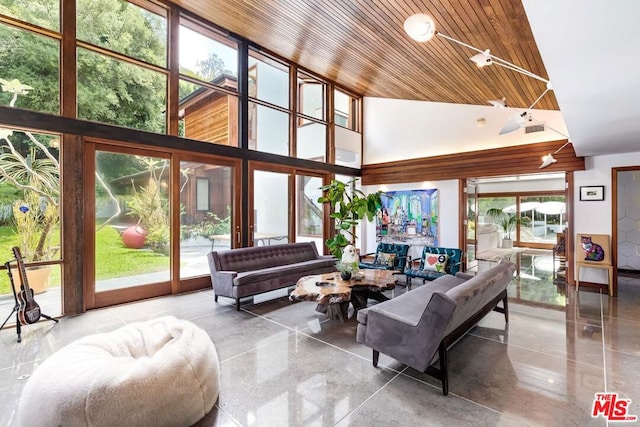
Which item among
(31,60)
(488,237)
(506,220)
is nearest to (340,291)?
(31,60)

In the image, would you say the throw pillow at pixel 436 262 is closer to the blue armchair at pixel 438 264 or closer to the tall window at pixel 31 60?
the blue armchair at pixel 438 264

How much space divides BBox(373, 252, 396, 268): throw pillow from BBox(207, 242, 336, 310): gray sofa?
3.21ft

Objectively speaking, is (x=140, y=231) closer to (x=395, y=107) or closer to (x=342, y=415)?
(x=342, y=415)

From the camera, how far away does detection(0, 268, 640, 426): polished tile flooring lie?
6.93 feet

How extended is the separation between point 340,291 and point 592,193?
17.5 ft

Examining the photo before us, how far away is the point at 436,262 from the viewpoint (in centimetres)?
536

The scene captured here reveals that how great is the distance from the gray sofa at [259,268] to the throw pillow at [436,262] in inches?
69.3

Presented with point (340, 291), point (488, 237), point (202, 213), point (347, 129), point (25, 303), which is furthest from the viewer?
point (488, 237)

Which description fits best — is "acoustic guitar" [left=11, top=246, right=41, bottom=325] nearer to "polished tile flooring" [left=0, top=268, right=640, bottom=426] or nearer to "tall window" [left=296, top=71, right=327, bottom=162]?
"polished tile flooring" [left=0, top=268, right=640, bottom=426]

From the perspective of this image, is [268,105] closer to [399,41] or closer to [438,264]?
[399,41]

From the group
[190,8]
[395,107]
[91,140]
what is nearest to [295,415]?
Result: [91,140]

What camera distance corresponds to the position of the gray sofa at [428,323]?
2.27 meters

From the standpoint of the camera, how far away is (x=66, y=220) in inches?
156

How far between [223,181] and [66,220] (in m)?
2.44
